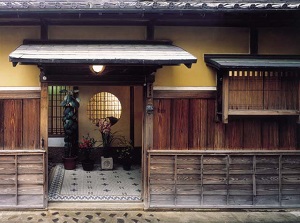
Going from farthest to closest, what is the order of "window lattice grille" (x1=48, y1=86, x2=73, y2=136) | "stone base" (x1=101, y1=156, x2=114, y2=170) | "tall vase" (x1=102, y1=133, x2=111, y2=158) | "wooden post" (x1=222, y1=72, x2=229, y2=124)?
"window lattice grille" (x1=48, y1=86, x2=73, y2=136) < "tall vase" (x1=102, y1=133, x2=111, y2=158) < "stone base" (x1=101, y1=156, x2=114, y2=170) < "wooden post" (x1=222, y1=72, x2=229, y2=124)

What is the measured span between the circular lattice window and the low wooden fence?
6.60m

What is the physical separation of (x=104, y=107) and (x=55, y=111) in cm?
237

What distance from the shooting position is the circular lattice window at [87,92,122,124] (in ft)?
46.8

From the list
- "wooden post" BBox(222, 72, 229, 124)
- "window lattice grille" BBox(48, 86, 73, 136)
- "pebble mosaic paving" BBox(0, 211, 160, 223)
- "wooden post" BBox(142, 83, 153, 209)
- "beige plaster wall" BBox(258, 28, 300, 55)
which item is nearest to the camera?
"pebble mosaic paving" BBox(0, 211, 160, 223)

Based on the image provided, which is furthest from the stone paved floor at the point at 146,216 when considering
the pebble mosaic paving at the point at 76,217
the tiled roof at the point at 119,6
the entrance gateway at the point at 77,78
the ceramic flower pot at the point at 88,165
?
the tiled roof at the point at 119,6

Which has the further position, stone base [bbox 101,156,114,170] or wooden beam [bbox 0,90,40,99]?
stone base [bbox 101,156,114,170]

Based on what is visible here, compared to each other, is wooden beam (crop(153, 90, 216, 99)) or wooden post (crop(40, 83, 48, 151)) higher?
wooden beam (crop(153, 90, 216, 99))

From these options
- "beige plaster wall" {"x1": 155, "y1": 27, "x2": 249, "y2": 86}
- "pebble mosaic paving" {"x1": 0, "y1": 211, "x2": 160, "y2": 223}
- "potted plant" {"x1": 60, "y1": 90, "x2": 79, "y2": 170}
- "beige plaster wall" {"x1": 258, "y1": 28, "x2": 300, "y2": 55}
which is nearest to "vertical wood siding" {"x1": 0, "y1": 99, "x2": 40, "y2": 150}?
"pebble mosaic paving" {"x1": 0, "y1": 211, "x2": 160, "y2": 223}

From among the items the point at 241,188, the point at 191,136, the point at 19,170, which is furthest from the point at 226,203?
the point at 19,170

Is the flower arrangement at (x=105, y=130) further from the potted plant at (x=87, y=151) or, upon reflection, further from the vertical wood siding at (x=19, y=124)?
the vertical wood siding at (x=19, y=124)

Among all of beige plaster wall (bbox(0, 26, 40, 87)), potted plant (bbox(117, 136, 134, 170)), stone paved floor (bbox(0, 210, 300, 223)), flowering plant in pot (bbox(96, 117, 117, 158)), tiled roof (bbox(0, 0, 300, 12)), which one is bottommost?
stone paved floor (bbox(0, 210, 300, 223))

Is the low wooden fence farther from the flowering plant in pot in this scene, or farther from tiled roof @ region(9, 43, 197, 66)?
the flowering plant in pot

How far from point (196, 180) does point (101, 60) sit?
4.14m

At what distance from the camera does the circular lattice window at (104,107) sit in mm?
14258
